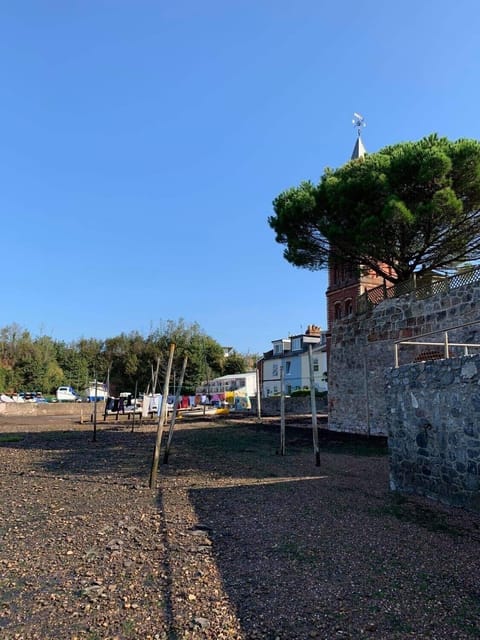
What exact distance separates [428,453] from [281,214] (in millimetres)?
14382

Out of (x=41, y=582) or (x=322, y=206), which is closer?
(x=41, y=582)

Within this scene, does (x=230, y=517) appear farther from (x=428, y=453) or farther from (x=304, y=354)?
(x=304, y=354)

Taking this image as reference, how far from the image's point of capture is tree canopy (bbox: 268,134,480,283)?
15617 mm

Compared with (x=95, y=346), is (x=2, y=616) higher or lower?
lower

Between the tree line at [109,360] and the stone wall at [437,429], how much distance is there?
135ft

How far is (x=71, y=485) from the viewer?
857cm

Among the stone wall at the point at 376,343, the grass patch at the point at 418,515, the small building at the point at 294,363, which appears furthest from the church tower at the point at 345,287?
the grass patch at the point at 418,515

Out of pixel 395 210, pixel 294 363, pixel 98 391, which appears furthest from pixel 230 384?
pixel 395 210

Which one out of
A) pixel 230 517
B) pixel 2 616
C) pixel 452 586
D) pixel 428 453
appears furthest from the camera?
pixel 428 453

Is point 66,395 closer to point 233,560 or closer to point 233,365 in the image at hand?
point 233,365

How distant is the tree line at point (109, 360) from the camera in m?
50.9

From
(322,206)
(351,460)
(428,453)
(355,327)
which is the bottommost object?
(351,460)

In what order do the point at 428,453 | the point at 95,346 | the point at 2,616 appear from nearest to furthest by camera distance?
the point at 2,616 < the point at 428,453 < the point at 95,346

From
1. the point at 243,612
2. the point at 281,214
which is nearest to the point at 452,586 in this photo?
the point at 243,612
